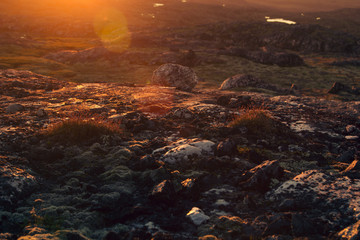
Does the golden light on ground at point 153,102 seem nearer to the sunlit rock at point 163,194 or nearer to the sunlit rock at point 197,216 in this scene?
the sunlit rock at point 163,194

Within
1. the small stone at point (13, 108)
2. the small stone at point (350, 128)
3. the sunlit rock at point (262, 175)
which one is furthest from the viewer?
the small stone at point (13, 108)

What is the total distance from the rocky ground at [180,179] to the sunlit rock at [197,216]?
27 mm

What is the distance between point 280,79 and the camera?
138ft

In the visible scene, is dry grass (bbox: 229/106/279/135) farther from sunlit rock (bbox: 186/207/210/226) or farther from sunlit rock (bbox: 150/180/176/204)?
sunlit rock (bbox: 186/207/210/226)

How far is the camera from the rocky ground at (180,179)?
5426mm

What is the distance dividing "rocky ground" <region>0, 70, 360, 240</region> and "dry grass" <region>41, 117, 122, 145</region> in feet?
0.45

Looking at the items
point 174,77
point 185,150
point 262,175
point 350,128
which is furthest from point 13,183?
point 174,77

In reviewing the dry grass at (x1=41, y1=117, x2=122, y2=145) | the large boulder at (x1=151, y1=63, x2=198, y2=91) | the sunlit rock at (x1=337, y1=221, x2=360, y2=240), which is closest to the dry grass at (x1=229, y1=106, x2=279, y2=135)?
A: the dry grass at (x1=41, y1=117, x2=122, y2=145)

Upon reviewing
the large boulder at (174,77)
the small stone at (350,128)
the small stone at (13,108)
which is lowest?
the large boulder at (174,77)

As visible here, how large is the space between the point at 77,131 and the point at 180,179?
15.1ft

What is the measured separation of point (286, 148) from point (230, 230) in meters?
5.08

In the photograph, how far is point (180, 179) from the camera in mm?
7496

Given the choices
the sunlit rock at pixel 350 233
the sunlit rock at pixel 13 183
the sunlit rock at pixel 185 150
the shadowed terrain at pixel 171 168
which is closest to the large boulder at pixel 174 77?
the shadowed terrain at pixel 171 168

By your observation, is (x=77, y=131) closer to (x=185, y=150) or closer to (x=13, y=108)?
(x=185, y=150)
